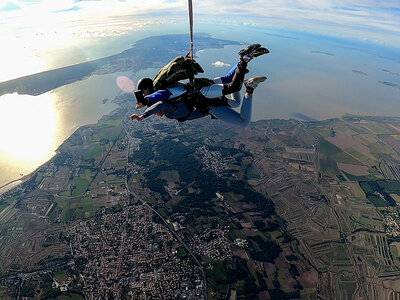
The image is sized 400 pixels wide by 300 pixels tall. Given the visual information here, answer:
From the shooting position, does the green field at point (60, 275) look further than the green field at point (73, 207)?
No

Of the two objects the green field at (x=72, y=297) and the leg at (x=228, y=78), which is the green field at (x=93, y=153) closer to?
the green field at (x=72, y=297)

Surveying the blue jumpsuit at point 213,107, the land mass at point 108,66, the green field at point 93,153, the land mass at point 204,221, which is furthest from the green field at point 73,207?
the land mass at point 108,66

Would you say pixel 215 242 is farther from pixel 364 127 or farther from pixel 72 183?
pixel 364 127

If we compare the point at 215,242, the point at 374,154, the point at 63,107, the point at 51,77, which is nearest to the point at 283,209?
the point at 215,242

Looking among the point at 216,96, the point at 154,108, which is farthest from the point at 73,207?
the point at 154,108

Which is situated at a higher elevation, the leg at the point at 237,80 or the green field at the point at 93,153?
the leg at the point at 237,80

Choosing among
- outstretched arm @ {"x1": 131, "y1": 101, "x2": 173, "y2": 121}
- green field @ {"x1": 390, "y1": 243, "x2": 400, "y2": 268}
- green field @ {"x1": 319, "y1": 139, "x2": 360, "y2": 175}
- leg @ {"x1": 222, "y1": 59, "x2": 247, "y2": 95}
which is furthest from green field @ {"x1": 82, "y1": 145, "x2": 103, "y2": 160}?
green field @ {"x1": 390, "y1": 243, "x2": 400, "y2": 268}

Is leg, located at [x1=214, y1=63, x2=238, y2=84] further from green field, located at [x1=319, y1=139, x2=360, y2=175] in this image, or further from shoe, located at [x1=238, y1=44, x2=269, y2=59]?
green field, located at [x1=319, y1=139, x2=360, y2=175]

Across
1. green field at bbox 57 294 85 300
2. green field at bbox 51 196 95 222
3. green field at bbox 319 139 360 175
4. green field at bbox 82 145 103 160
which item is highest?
green field at bbox 57 294 85 300

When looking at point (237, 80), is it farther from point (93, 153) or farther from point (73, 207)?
point (93, 153)

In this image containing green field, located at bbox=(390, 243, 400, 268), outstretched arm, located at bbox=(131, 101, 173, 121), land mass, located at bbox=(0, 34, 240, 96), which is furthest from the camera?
land mass, located at bbox=(0, 34, 240, 96)

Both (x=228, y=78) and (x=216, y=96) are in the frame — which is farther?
(x=228, y=78)

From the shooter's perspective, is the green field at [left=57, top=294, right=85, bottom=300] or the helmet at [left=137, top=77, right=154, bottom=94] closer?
the helmet at [left=137, top=77, right=154, bottom=94]
